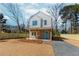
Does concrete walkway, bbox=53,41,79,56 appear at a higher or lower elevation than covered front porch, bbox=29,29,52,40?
lower

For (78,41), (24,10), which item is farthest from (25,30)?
(78,41)

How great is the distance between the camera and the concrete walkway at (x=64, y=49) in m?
5.73

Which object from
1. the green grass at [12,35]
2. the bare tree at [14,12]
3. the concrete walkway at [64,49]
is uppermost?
the bare tree at [14,12]

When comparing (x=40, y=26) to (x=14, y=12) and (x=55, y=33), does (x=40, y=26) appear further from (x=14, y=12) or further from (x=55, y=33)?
(x=14, y=12)

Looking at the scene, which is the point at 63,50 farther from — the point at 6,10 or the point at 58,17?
the point at 6,10

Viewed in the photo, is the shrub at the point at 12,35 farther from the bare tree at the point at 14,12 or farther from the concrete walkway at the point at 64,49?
the concrete walkway at the point at 64,49

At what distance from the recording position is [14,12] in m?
5.83

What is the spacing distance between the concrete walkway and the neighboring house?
0.59 feet

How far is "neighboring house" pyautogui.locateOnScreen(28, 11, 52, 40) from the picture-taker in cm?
577

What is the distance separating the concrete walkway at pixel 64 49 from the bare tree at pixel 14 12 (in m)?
0.59

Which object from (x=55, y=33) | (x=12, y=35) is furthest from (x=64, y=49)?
(x=12, y=35)

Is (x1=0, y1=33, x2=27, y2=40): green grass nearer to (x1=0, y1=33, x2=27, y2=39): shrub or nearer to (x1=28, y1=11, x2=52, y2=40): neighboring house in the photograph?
(x1=0, y1=33, x2=27, y2=39): shrub

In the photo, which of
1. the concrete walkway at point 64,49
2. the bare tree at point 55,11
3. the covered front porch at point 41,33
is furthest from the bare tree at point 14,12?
the concrete walkway at point 64,49

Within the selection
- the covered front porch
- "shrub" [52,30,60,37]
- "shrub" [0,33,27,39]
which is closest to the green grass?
"shrub" [0,33,27,39]
